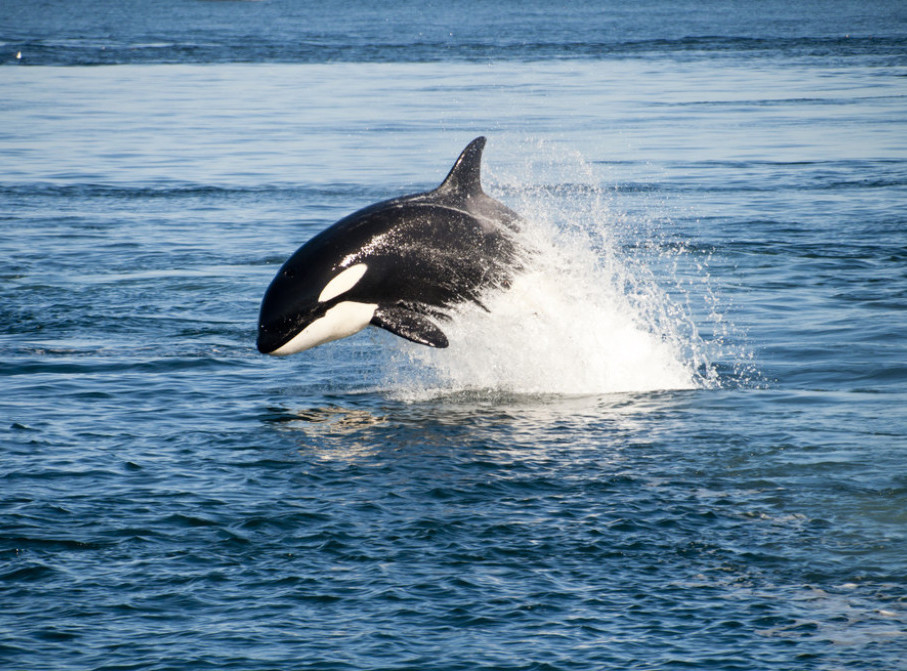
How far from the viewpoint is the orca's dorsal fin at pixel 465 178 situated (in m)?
11.6

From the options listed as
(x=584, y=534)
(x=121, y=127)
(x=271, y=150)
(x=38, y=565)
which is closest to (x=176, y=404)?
(x=38, y=565)

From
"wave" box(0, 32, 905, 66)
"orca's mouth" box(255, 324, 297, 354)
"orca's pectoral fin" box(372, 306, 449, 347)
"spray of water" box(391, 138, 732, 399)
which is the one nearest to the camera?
"orca's pectoral fin" box(372, 306, 449, 347)

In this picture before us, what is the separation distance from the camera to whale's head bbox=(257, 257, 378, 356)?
1070cm

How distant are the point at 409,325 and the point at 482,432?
1.29 m

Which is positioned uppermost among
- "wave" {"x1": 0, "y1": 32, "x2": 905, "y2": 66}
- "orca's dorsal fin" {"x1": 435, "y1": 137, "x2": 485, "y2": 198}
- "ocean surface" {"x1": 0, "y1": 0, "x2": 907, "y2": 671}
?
"wave" {"x1": 0, "y1": 32, "x2": 905, "y2": 66}

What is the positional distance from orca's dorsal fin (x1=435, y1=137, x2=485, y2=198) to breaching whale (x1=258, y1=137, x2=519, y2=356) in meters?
0.25

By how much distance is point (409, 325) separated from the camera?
35.5ft

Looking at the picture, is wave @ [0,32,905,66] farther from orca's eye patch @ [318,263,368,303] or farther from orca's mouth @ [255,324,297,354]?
orca's mouth @ [255,324,297,354]

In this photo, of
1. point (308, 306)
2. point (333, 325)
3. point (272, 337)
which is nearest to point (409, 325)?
point (333, 325)

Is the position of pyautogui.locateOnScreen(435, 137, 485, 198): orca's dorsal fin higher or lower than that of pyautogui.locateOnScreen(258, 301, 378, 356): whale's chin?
higher

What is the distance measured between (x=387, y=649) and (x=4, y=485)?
373cm

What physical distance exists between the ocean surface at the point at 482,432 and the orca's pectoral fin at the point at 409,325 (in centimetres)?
59

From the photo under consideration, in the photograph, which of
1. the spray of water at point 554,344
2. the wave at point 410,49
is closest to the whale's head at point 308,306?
the spray of water at point 554,344

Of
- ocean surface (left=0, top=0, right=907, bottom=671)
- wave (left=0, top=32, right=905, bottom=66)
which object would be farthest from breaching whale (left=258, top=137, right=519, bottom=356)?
wave (left=0, top=32, right=905, bottom=66)
